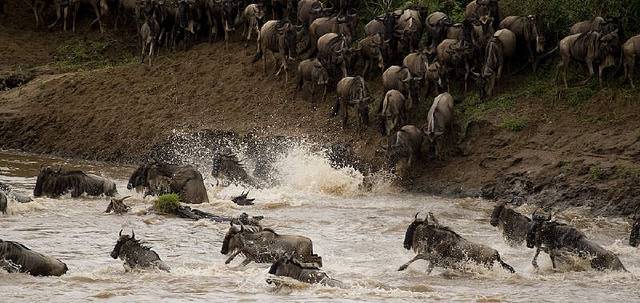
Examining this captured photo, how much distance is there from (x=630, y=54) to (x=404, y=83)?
3810 millimetres

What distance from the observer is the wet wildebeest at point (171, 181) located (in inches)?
748

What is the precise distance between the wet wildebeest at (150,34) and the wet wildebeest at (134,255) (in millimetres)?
14433

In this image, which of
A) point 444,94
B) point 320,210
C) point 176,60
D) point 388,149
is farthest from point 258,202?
point 176,60

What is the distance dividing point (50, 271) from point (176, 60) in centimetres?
1455

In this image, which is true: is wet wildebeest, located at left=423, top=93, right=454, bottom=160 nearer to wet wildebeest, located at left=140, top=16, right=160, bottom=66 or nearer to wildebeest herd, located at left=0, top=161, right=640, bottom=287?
wildebeest herd, located at left=0, top=161, right=640, bottom=287

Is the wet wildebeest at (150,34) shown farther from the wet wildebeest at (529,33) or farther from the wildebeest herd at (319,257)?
the wildebeest herd at (319,257)

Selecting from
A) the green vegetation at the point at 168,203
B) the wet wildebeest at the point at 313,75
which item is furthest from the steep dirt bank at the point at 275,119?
the green vegetation at the point at 168,203

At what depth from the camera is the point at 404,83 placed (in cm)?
2230

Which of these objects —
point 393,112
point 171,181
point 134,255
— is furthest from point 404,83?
point 134,255

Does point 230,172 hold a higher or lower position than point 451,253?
higher

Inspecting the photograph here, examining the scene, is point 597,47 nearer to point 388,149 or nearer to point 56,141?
point 388,149

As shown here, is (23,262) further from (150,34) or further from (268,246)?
(150,34)

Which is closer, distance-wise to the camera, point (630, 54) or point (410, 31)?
point (630, 54)

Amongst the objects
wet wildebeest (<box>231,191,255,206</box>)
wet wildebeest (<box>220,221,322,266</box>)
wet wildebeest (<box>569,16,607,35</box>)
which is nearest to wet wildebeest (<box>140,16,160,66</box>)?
wet wildebeest (<box>231,191,255,206</box>)
